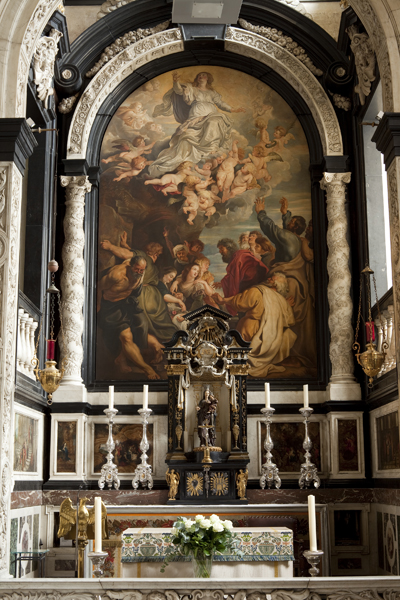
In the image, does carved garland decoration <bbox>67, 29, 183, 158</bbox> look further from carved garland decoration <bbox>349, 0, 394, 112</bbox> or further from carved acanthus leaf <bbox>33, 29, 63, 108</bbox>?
carved garland decoration <bbox>349, 0, 394, 112</bbox>

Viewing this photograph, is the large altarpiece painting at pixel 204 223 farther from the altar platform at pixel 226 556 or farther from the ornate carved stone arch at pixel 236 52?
the altar platform at pixel 226 556

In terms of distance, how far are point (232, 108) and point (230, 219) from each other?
190 centimetres

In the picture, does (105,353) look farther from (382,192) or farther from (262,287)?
(382,192)

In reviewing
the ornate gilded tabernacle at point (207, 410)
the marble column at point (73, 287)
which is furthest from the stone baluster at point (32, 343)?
the ornate gilded tabernacle at point (207, 410)

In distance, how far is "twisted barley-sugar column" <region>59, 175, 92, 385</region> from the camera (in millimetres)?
11633

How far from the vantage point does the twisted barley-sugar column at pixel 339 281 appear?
1155 centimetres

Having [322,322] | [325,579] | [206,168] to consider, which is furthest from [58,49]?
[325,579]

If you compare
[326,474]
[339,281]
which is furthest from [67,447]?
[339,281]

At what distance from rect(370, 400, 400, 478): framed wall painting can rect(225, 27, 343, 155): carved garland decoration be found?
4174 mm

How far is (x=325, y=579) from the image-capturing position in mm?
6234

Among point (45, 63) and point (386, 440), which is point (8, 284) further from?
point (386, 440)

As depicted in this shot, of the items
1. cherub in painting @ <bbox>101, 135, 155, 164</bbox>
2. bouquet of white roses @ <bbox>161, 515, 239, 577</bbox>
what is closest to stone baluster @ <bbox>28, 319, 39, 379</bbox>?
cherub in painting @ <bbox>101, 135, 155, 164</bbox>

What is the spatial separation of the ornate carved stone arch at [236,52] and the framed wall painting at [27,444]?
166 inches

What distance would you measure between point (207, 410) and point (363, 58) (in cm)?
544
